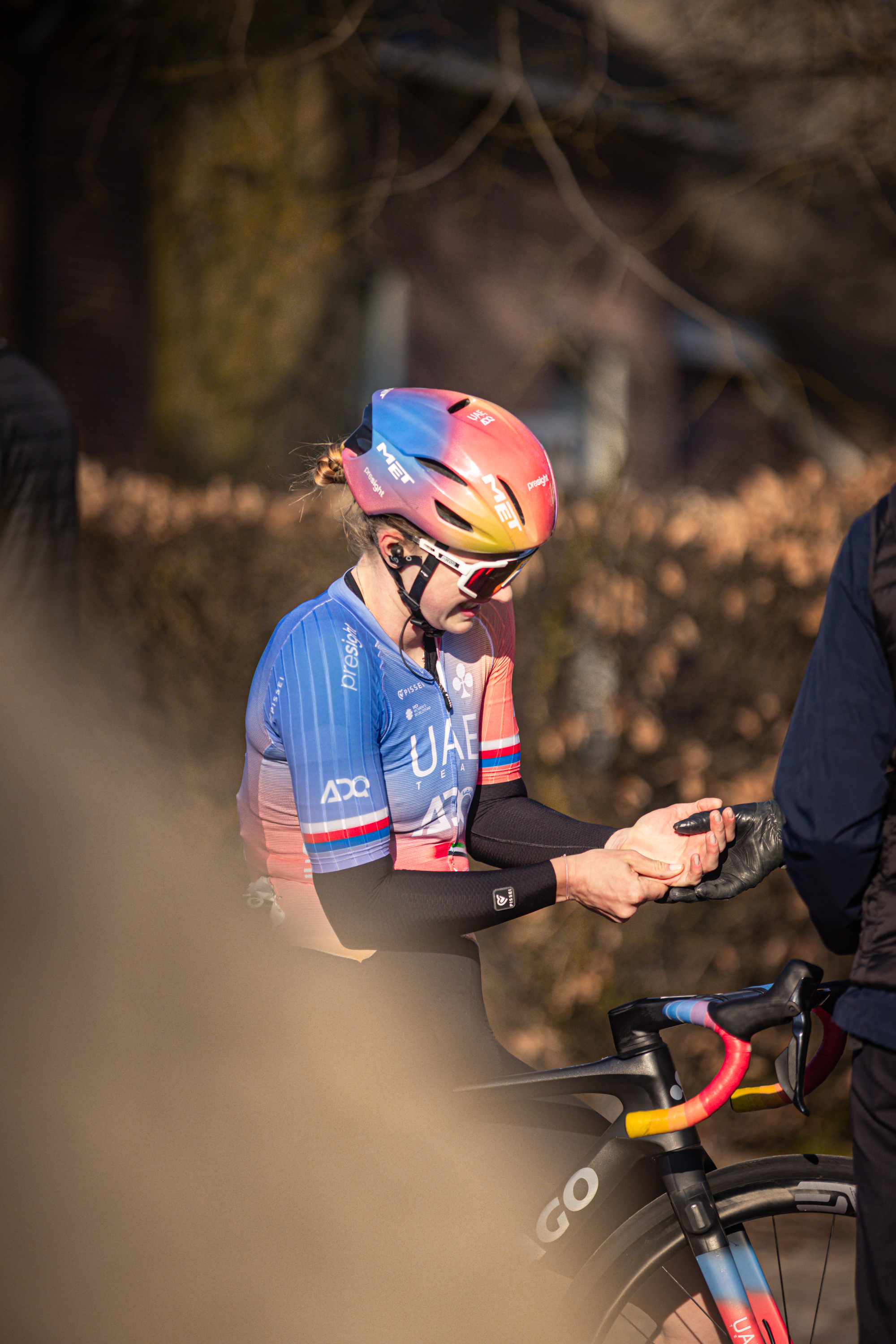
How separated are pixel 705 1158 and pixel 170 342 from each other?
5478 millimetres

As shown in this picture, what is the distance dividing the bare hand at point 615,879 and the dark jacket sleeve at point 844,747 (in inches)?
15.3

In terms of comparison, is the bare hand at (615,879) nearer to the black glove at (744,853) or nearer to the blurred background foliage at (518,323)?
the black glove at (744,853)

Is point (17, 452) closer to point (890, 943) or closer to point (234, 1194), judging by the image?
point (234, 1194)

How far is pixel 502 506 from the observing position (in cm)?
193

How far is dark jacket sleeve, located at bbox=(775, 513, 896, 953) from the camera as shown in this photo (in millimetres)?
1509

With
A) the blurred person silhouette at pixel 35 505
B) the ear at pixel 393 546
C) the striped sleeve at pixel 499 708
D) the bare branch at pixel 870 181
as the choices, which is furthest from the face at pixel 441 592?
the bare branch at pixel 870 181

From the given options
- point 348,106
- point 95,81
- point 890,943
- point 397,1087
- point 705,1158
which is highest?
point 95,81

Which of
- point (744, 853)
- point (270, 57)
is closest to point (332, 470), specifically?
point (744, 853)

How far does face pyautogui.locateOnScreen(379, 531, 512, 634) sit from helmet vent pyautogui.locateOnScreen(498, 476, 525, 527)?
69 mm

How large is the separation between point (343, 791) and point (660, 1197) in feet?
2.80

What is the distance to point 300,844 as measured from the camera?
206 cm

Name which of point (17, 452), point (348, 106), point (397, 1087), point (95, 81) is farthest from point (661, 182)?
point (397, 1087)

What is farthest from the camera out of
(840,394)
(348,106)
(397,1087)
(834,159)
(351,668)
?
(840,394)

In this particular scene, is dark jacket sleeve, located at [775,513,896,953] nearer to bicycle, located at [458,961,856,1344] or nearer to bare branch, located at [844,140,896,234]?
bicycle, located at [458,961,856,1344]
